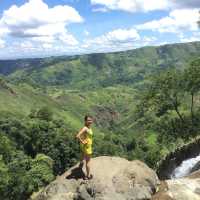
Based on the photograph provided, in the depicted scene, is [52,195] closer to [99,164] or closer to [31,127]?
[99,164]

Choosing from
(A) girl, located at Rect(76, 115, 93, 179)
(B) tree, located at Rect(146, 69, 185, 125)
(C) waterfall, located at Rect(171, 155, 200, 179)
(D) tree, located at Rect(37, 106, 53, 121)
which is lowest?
(D) tree, located at Rect(37, 106, 53, 121)

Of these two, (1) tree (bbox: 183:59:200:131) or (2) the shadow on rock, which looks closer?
(2) the shadow on rock

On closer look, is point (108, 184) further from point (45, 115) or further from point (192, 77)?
point (45, 115)

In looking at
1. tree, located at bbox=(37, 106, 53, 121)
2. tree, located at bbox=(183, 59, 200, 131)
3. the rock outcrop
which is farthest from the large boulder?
tree, located at bbox=(37, 106, 53, 121)

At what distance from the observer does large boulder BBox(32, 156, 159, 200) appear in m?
24.2

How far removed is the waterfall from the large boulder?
11284mm

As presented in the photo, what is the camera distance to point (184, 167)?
38625 mm

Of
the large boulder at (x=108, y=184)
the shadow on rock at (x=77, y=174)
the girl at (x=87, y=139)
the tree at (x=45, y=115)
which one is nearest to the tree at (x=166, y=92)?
the large boulder at (x=108, y=184)

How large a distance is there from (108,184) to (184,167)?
15606 millimetres

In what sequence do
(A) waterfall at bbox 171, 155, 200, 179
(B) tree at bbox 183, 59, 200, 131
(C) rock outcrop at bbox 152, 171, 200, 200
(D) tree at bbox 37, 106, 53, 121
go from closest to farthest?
(C) rock outcrop at bbox 152, 171, 200, 200 < (A) waterfall at bbox 171, 155, 200, 179 < (B) tree at bbox 183, 59, 200, 131 < (D) tree at bbox 37, 106, 53, 121

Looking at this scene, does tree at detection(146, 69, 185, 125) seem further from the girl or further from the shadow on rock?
the girl

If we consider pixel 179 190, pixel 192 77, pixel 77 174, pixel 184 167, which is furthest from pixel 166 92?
pixel 179 190

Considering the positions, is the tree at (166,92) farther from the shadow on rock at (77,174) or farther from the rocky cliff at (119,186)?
the shadow on rock at (77,174)

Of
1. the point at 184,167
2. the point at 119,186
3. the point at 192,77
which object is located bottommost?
the point at 184,167
